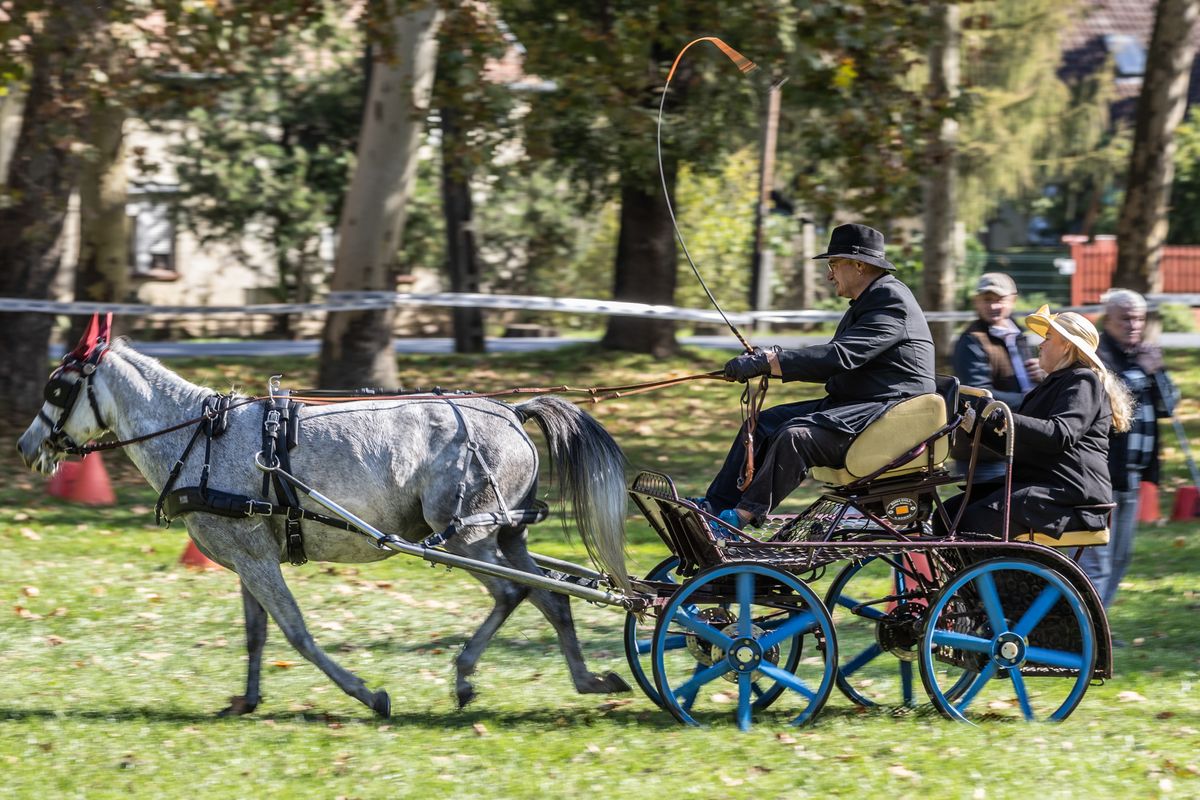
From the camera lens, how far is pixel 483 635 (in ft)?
21.9

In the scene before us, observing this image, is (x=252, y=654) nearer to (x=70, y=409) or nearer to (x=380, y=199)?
(x=70, y=409)

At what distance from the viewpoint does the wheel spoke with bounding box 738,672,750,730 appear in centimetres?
624

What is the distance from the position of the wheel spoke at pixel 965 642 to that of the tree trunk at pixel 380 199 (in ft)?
30.6

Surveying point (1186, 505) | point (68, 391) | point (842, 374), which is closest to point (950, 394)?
point (842, 374)

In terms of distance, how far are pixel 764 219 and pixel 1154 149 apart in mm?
8357

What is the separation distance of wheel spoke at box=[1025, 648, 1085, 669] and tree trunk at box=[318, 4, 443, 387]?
374 inches

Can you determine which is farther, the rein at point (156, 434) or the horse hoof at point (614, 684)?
the horse hoof at point (614, 684)

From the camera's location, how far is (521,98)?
15.8 m

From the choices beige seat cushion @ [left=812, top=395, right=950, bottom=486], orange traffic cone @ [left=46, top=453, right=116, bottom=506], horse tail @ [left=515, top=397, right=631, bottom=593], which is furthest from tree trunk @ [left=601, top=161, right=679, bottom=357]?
beige seat cushion @ [left=812, top=395, right=950, bottom=486]

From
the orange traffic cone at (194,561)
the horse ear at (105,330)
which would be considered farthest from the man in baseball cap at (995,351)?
the orange traffic cone at (194,561)

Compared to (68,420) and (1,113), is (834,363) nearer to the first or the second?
(68,420)

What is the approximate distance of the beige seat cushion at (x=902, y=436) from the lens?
6113 mm

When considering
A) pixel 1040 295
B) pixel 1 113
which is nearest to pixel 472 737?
pixel 1 113

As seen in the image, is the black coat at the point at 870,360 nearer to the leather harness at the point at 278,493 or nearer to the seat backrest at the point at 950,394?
the seat backrest at the point at 950,394
